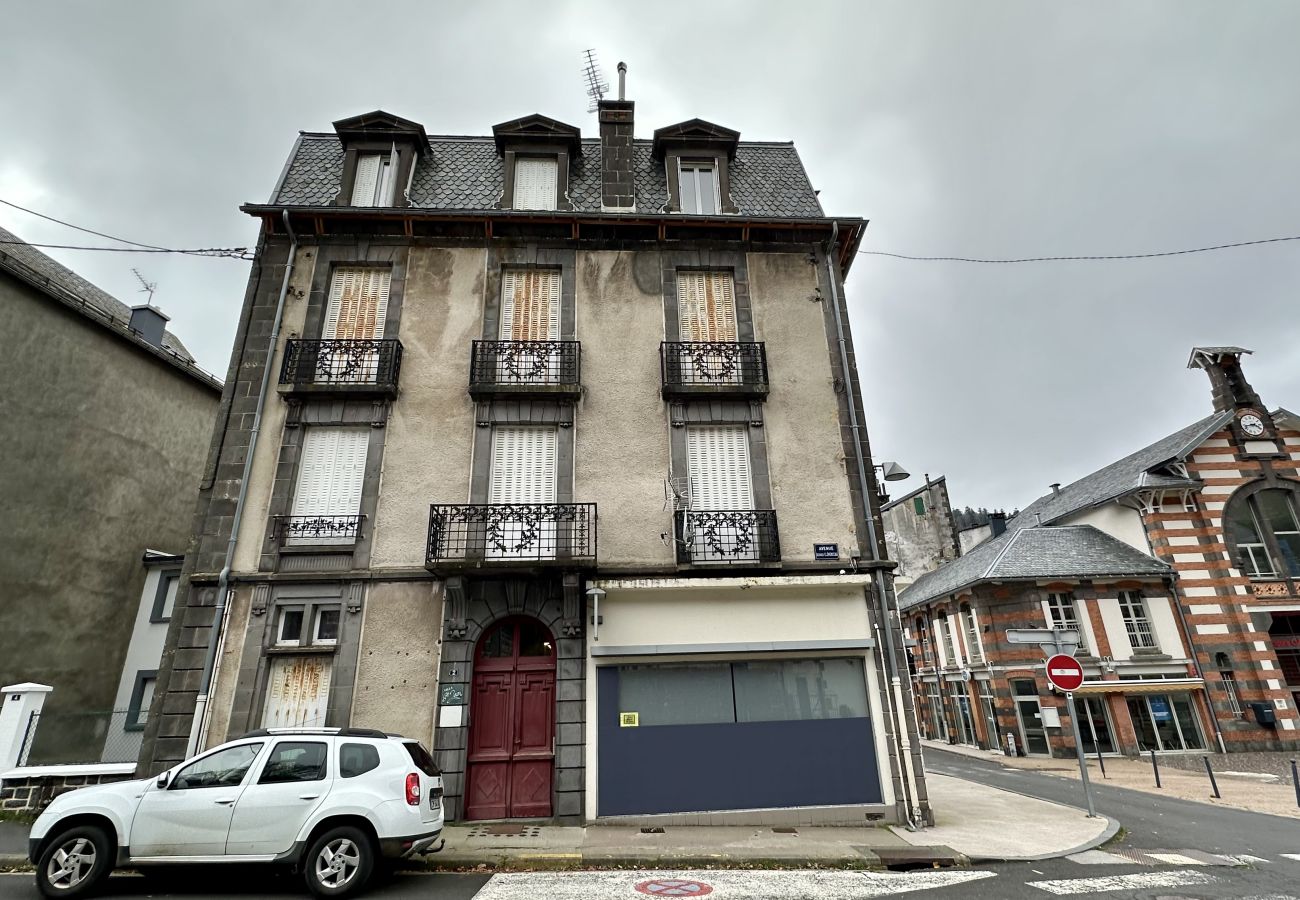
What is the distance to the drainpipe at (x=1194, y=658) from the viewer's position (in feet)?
61.7

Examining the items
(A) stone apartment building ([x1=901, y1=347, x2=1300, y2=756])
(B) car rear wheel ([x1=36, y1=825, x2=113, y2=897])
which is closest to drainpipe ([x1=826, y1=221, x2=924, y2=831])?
(B) car rear wheel ([x1=36, y1=825, x2=113, y2=897])

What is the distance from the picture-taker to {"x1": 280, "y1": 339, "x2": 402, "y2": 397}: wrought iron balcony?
11523 mm

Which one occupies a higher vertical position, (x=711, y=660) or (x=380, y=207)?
(x=380, y=207)

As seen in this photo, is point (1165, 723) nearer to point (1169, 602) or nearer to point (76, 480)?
point (1169, 602)

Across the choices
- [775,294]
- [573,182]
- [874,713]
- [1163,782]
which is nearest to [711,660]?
[874,713]

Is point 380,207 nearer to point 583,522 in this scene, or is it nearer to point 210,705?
point 583,522

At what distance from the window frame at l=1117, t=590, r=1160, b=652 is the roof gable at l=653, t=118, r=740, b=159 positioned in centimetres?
1913

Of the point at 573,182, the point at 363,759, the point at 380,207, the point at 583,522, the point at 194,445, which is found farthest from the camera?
the point at 194,445

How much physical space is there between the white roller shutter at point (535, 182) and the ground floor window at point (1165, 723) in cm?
2271

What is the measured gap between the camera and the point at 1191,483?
816 inches

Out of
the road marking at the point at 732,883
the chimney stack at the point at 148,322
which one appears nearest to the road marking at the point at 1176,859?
the road marking at the point at 732,883

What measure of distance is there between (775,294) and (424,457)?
7779 mm

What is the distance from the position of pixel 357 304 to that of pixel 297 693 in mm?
7391

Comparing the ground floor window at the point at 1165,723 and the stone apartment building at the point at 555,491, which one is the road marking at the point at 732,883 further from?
the ground floor window at the point at 1165,723
